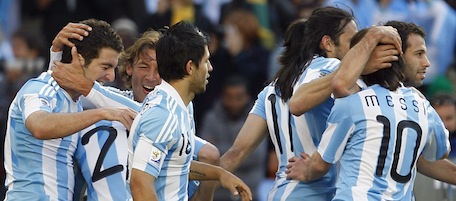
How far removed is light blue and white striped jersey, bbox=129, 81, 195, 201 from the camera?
20.6 ft

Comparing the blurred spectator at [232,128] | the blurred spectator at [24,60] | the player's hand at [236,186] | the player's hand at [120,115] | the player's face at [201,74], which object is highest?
the player's face at [201,74]

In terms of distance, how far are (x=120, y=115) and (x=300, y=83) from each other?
47.2 inches

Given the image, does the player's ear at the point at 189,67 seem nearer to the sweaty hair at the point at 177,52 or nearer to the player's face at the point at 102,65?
the sweaty hair at the point at 177,52

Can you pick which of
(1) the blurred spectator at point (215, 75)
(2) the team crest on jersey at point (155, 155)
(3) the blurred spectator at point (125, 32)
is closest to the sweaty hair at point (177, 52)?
(2) the team crest on jersey at point (155, 155)

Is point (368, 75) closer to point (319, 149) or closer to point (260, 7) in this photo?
point (319, 149)

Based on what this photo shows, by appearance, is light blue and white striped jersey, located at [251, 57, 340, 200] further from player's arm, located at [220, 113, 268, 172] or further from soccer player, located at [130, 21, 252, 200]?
soccer player, located at [130, 21, 252, 200]

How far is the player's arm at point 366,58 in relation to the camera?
21.2ft

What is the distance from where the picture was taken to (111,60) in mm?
7133

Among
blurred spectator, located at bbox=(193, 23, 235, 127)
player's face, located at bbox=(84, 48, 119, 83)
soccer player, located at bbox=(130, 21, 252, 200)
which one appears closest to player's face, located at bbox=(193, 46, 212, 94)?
soccer player, located at bbox=(130, 21, 252, 200)

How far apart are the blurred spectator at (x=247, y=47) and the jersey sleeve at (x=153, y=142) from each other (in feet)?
22.4

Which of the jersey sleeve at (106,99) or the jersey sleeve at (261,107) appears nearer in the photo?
the jersey sleeve at (106,99)

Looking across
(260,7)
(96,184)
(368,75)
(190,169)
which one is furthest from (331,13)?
(260,7)

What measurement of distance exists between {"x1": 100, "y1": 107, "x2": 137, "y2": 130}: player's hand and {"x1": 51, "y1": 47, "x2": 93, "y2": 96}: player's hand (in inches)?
15.6

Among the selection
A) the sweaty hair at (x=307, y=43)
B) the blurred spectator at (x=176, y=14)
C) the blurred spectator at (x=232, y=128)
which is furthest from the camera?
the blurred spectator at (x=176, y=14)
